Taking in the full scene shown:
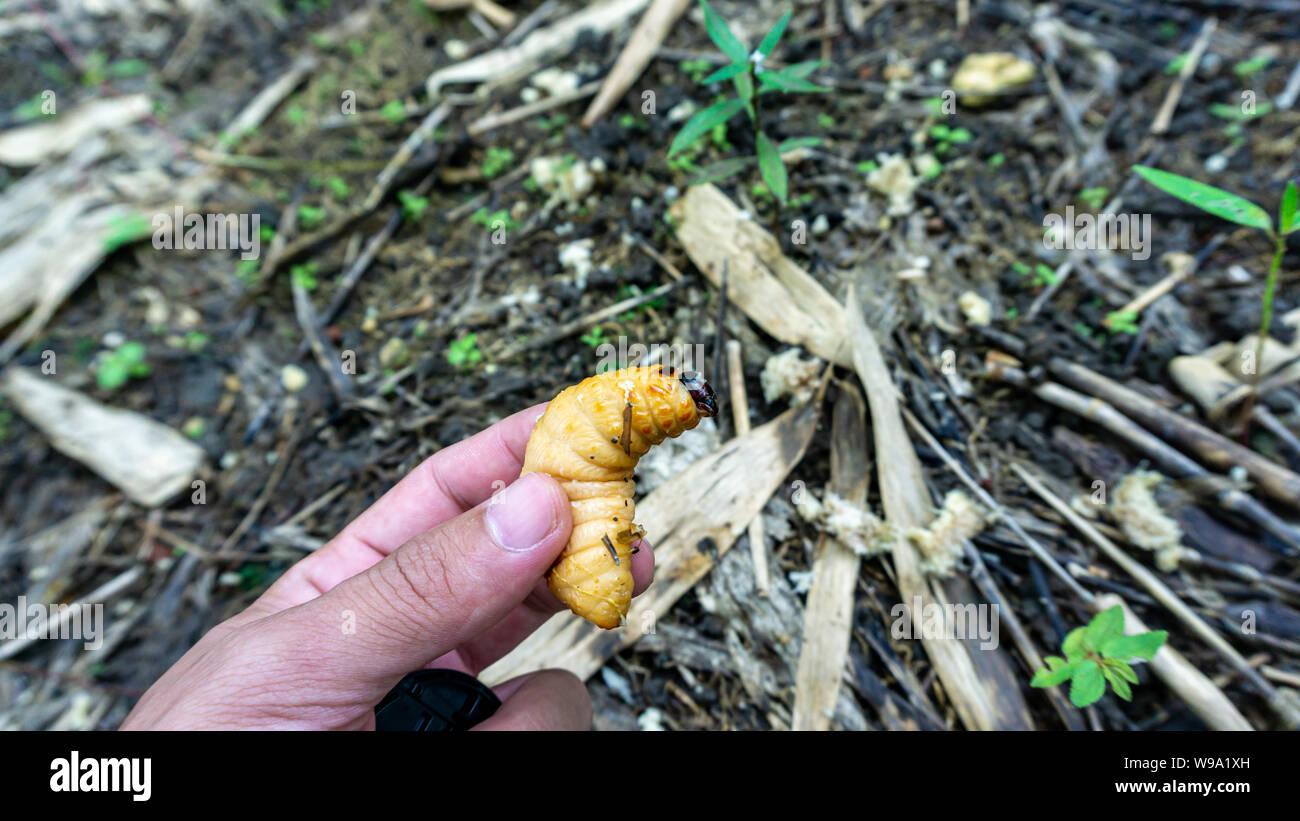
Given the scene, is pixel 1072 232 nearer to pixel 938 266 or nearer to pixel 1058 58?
pixel 938 266

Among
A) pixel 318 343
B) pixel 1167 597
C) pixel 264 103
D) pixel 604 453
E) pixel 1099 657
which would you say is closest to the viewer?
pixel 604 453

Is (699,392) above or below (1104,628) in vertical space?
above

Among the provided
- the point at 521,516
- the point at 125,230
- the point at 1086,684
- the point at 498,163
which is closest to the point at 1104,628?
the point at 1086,684

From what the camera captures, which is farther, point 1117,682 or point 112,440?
point 112,440

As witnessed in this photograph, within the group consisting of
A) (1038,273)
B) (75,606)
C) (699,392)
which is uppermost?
(1038,273)

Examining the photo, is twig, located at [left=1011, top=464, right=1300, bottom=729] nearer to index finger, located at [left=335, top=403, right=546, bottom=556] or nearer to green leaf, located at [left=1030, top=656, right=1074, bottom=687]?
green leaf, located at [left=1030, top=656, right=1074, bottom=687]

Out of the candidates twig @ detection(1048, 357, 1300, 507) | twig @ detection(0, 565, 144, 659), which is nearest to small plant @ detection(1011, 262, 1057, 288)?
twig @ detection(1048, 357, 1300, 507)

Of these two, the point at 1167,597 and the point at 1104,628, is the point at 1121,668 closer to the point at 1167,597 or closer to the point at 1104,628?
the point at 1104,628
